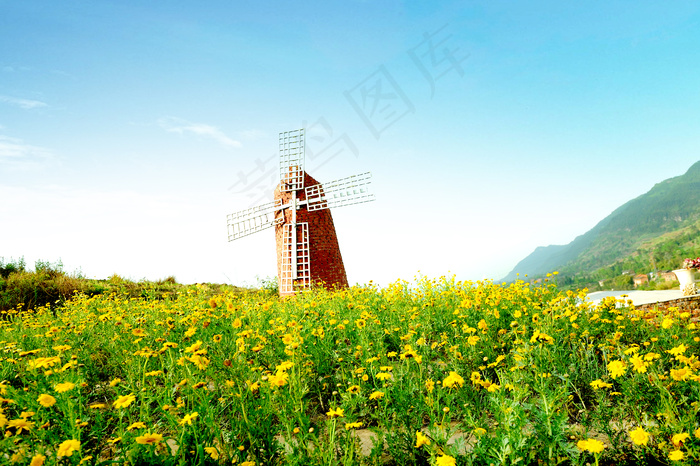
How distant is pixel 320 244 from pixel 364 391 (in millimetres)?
12691

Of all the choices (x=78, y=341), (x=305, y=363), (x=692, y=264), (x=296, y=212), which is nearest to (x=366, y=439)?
(x=305, y=363)

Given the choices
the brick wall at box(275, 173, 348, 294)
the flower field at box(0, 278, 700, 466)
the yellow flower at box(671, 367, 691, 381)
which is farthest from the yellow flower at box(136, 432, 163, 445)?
the brick wall at box(275, 173, 348, 294)

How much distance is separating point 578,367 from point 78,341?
5607mm

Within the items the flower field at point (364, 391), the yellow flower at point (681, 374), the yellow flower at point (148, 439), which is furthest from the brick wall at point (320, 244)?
the yellow flower at point (148, 439)

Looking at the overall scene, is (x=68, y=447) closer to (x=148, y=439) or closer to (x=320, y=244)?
(x=148, y=439)

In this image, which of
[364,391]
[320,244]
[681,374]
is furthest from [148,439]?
[320,244]

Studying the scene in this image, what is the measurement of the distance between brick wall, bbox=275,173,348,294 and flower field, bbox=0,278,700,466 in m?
9.42

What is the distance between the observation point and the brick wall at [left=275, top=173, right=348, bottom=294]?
15578 mm

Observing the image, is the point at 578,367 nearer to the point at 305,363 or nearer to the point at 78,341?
the point at 305,363

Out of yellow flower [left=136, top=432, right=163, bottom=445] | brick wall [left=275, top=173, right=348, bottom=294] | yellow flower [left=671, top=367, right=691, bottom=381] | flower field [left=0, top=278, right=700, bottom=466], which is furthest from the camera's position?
brick wall [left=275, top=173, right=348, bottom=294]

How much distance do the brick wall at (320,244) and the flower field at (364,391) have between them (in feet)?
30.9

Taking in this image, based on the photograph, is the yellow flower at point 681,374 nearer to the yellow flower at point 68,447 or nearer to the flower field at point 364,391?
the flower field at point 364,391

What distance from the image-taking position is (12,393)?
3.18m

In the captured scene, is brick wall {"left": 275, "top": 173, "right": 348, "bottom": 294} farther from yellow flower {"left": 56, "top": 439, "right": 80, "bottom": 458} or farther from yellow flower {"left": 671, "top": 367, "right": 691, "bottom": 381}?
yellow flower {"left": 56, "top": 439, "right": 80, "bottom": 458}
